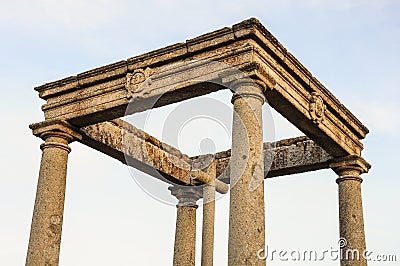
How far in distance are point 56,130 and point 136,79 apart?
9.73 ft

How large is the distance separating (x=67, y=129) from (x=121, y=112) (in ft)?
5.79

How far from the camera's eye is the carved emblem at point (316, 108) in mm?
17031

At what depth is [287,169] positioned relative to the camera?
20844 mm

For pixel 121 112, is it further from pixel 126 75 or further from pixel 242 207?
pixel 242 207

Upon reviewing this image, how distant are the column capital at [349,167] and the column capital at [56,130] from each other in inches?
321

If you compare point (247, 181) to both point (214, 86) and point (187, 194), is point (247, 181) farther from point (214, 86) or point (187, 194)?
point (187, 194)

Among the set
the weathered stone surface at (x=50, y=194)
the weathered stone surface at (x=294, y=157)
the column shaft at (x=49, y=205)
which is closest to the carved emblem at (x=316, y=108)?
the weathered stone surface at (x=294, y=157)

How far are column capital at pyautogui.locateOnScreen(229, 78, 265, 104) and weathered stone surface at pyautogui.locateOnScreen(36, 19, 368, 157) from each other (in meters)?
0.17

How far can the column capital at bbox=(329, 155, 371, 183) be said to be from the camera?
759 inches

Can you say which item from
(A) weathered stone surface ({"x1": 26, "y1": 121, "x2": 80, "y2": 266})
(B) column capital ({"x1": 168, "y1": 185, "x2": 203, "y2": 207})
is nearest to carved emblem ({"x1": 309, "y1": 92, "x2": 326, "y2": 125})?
(A) weathered stone surface ({"x1": 26, "y1": 121, "x2": 80, "y2": 266})

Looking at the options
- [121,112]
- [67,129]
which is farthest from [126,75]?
[67,129]

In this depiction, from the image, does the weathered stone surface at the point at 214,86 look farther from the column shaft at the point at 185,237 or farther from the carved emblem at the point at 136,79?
the column shaft at the point at 185,237

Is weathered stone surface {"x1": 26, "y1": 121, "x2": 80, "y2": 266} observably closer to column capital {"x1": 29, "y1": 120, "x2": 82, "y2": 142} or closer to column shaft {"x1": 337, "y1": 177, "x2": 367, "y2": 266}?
column capital {"x1": 29, "y1": 120, "x2": 82, "y2": 142}

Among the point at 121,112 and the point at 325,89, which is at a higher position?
the point at 325,89
